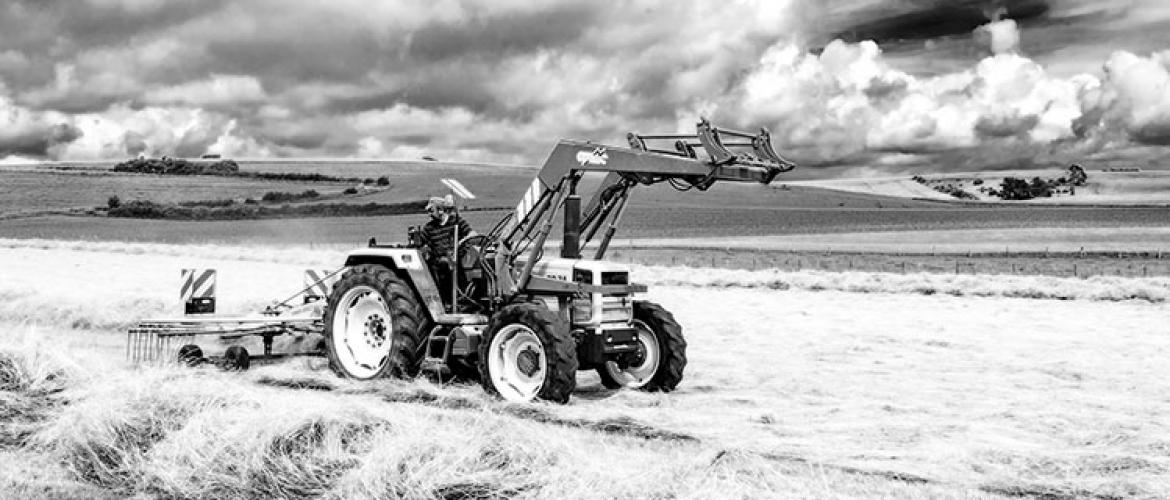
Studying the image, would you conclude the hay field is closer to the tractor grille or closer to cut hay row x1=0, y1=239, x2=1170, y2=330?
the tractor grille

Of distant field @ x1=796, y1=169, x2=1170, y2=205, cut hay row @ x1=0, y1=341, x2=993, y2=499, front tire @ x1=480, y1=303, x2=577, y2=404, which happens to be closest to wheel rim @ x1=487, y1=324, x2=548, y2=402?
front tire @ x1=480, y1=303, x2=577, y2=404

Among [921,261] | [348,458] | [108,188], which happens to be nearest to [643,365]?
[348,458]

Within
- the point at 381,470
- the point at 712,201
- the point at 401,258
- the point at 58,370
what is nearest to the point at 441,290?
the point at 401,258

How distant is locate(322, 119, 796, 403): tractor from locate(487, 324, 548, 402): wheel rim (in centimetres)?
1

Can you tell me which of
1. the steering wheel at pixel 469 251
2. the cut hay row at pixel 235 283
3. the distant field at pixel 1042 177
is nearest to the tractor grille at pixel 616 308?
the steering wheel at pixel 469 251

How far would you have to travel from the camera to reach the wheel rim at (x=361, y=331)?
38.1 feet

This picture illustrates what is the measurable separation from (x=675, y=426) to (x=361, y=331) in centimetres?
419

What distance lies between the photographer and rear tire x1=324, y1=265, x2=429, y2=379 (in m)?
11.0

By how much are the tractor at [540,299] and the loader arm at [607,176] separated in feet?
0.04

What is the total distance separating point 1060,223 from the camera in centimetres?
5978

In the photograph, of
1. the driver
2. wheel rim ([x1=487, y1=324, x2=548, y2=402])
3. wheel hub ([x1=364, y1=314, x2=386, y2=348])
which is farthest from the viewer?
wheel hub ([x1=364, y1=314, x2=386, y2=348])

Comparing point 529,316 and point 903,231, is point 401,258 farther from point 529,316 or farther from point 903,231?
Result: point 903,231

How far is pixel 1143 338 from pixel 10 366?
14.0m

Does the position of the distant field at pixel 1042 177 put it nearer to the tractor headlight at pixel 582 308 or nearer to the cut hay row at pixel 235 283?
the cut hay row at pixel 235 283
